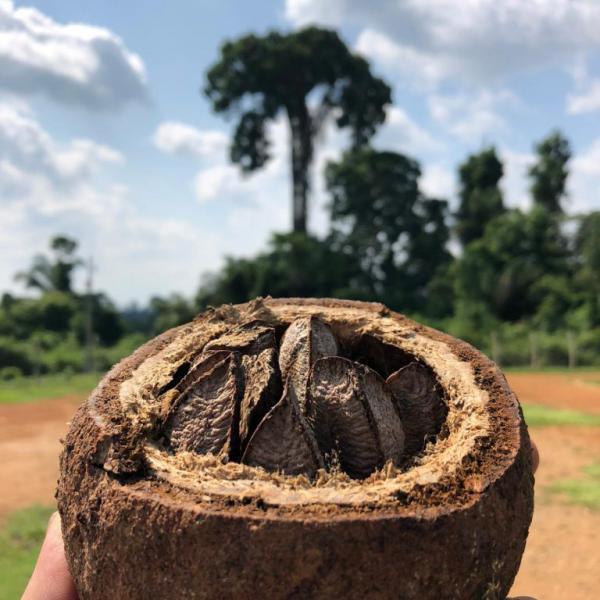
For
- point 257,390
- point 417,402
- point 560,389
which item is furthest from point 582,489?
point 560,389

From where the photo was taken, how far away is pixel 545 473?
387 inches

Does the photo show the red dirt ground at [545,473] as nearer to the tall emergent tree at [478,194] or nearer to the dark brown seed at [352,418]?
the dark brown seed at [352,418]

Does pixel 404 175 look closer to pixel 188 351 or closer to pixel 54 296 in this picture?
pixel 54 296

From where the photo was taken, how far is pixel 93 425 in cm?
204

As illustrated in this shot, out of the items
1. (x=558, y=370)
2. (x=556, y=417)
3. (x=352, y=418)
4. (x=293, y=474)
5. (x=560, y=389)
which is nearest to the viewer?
(x=293, y=474)

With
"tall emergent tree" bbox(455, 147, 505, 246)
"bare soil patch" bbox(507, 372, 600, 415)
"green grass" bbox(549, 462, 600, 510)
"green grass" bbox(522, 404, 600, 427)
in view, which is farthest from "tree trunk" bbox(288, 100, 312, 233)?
"green grass" bbox(549, 462, 600, 510)

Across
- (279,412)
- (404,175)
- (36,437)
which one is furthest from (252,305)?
(404,175)

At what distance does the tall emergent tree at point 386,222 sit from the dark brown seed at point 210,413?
37.8m

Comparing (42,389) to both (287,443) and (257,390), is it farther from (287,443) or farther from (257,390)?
(287,443)

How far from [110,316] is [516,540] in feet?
142

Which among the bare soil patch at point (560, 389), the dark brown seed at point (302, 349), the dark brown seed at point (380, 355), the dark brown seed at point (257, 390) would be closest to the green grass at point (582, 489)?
the bare soil patch at point (560, 389)

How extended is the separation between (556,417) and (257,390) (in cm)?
1342

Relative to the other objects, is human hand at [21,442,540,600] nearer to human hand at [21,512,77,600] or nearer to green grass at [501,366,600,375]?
human hand at [21,512,77,600]

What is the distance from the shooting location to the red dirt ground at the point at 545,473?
616cm
